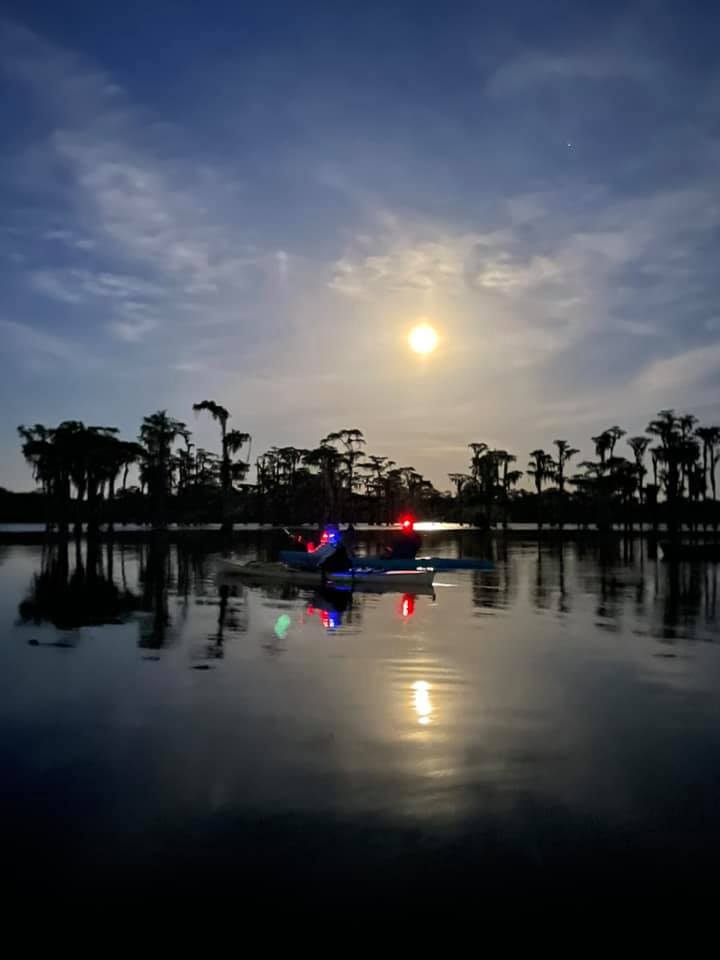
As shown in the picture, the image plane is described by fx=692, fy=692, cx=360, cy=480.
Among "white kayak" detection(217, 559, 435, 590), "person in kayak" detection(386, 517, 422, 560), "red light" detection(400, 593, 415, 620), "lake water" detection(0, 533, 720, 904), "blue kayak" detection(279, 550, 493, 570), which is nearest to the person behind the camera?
"lake water" detection(0, 533, 720, 904)

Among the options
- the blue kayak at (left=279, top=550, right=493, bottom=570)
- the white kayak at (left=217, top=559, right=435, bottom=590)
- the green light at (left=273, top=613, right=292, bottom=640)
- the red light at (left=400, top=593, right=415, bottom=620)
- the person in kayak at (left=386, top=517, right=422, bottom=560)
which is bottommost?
the red light at (left=400, top=593, right=415, bottom=620)

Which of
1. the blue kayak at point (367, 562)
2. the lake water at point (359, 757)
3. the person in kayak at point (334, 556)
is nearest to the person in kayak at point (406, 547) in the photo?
the blue kayak at point (367, 562)

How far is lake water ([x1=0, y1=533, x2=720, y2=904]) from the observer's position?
5996mm

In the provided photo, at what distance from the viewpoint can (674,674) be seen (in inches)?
531

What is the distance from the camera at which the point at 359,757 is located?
8672 millimetres

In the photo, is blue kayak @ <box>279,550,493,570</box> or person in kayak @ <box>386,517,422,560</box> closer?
blue kayak @ <box>279,550,493,570</box>

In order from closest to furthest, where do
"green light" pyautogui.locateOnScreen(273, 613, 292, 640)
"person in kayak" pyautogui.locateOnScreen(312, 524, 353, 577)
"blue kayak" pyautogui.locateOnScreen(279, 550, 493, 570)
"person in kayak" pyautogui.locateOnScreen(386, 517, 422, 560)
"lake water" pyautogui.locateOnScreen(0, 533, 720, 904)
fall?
"lake water" pyautogui.locateOnScreen(0, 533, 720, 904) < "green light" pyautogui.locateOnScreen(273, 613, 292, 640) < "person in kayak" pyautogui.locateOnScreen(312, 524, 353, 577) < "blue kayak" pyautogui.locateOnScreen(279, 550, 493, 570) < "person in kayak" pyautogui.locateOnScreen(386, 517, 422, 560)

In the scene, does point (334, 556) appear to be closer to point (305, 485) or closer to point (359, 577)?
point (359, 577)

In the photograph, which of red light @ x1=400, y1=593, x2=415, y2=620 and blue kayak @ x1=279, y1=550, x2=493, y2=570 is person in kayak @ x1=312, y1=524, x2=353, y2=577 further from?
red light @ x1=400, y1=593, x2=415, y2=620

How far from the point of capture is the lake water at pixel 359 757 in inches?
236

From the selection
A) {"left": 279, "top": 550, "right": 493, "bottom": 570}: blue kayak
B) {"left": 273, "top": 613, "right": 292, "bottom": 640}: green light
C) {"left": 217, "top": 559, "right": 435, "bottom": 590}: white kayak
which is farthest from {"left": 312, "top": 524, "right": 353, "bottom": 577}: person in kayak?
{"left": 273, "top": 613, "right": 292, "bottom": 640}: green light

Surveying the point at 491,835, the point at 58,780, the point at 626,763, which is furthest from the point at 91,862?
the point at 626,763

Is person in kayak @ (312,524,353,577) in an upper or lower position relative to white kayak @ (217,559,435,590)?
upper

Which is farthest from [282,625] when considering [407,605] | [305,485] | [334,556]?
[305,485]
